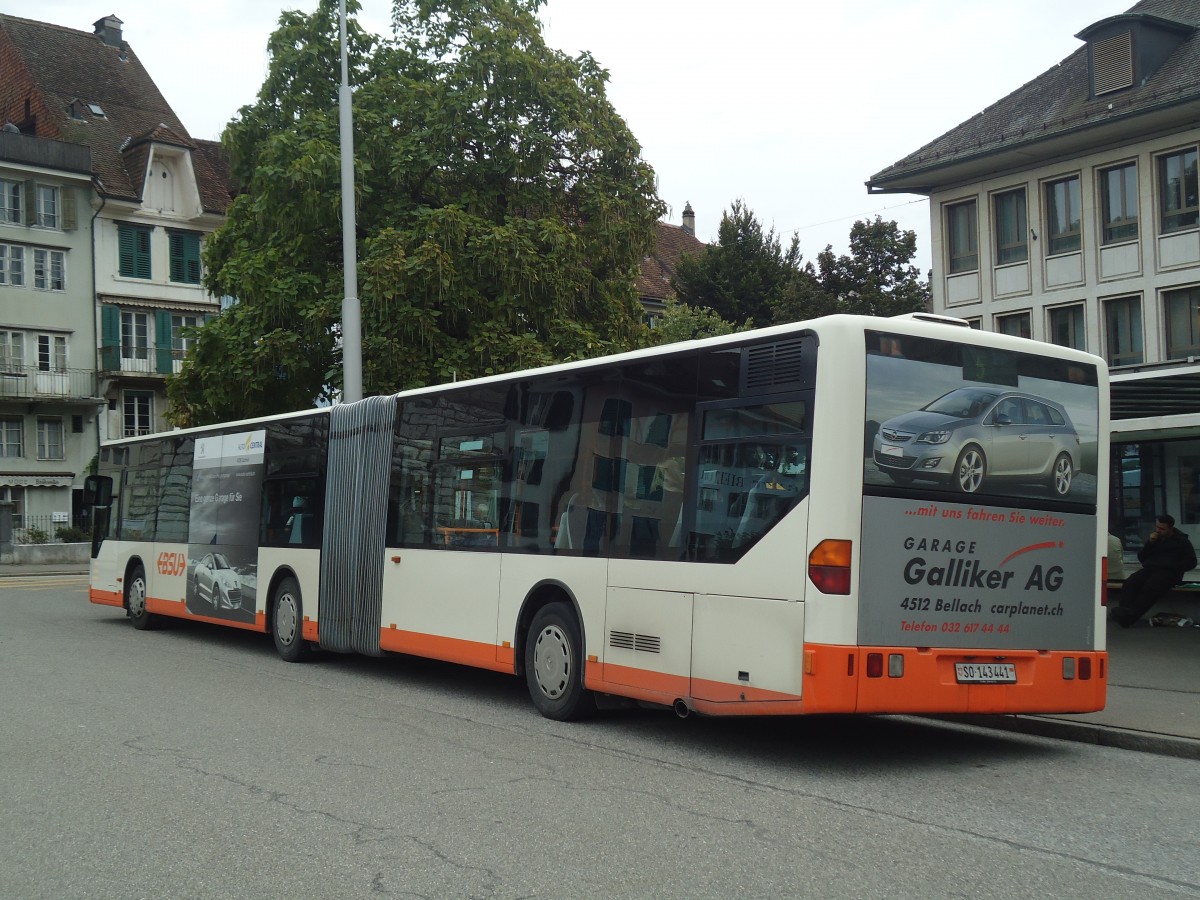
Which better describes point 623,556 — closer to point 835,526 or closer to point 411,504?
point 835,526

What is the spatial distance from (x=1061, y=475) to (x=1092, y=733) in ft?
6.55

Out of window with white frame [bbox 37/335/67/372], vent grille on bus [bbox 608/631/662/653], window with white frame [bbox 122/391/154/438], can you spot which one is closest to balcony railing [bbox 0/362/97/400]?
window with white frame [bbox 37/335/67/372]

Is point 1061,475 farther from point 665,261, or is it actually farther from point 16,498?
point 665,261

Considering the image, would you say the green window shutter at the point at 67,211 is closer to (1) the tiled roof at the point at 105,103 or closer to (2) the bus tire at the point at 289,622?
(1) the tiled roof at the point at 105,103

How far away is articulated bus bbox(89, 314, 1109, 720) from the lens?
8469 mm

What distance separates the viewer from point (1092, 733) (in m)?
9.99

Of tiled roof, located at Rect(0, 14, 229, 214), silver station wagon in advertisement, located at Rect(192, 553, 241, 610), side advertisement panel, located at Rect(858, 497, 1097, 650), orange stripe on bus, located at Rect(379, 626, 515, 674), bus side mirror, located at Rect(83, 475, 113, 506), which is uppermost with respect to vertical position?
tiled roof, located at Rect(0, 14, 229, 214)

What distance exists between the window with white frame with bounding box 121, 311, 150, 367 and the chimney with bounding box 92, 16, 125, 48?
15.1m

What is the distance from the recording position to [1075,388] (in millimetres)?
9555

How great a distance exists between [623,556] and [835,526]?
2176 millimetres

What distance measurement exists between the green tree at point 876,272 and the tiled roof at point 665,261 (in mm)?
6177

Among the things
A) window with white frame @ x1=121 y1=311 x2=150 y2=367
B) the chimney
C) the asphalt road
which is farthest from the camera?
the chimney

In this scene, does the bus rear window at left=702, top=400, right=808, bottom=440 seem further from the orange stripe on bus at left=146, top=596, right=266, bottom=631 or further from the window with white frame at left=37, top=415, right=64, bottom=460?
the window with white frame at left=37, top=415, right=64, bottom=460

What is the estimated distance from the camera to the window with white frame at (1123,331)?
97.9 feet
